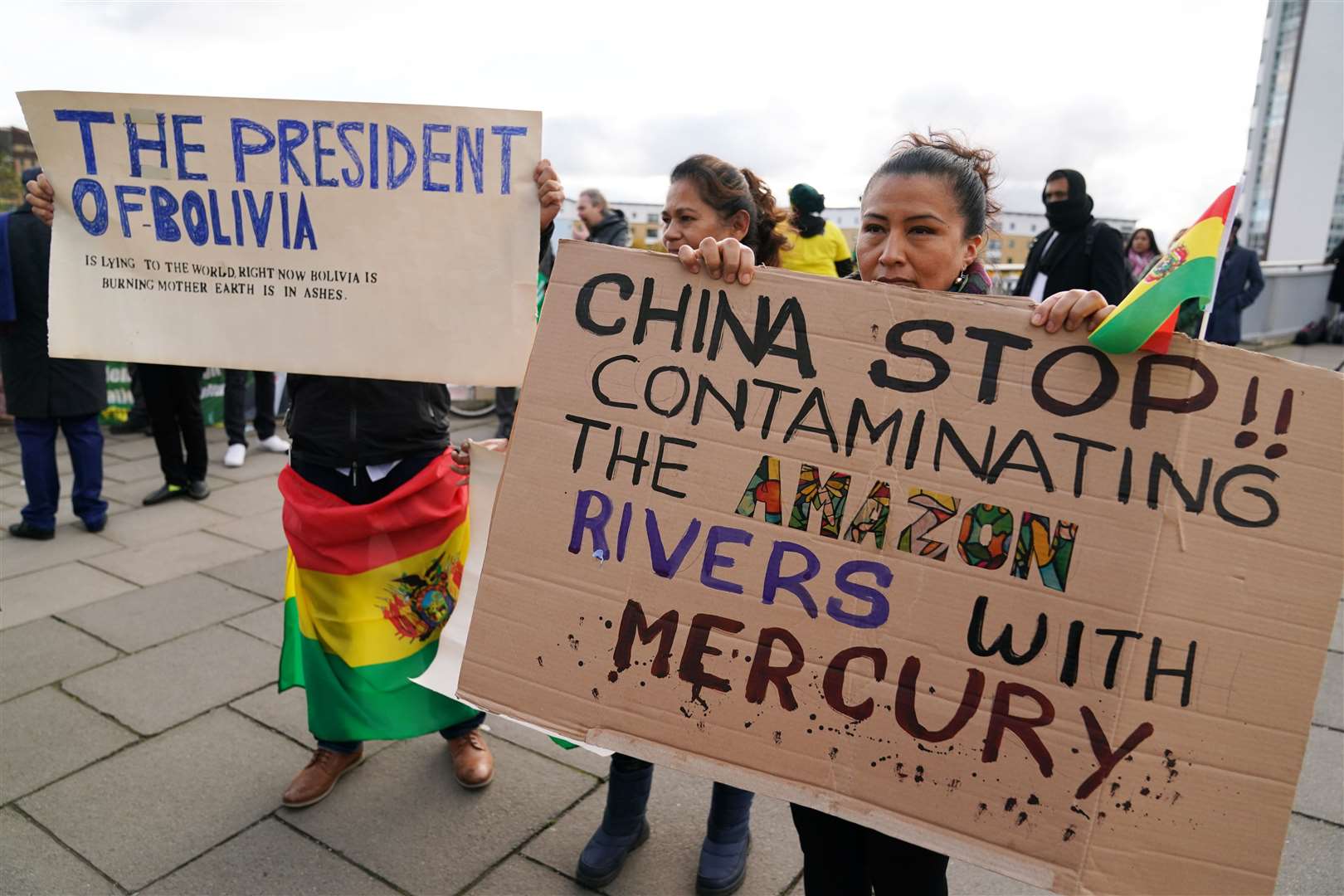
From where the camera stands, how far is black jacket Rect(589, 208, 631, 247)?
216 inches

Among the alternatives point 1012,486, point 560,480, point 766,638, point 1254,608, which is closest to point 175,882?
point 560,480

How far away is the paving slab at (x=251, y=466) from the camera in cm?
609

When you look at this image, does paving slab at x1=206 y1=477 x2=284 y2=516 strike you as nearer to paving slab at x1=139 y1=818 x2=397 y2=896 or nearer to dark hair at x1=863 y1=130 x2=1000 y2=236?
paving slab at x1=139 y1=818 x2=397 y2=896

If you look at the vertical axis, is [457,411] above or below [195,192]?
below

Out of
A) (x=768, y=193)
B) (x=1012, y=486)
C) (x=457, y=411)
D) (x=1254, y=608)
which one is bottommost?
(x=457, y=411)

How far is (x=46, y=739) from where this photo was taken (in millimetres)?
2777

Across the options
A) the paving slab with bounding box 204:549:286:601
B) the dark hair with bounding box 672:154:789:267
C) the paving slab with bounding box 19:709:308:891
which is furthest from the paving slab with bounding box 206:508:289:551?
the dark hair with bounding box 672:154:789:267

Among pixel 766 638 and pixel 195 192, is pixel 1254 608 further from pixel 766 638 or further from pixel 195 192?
pixel 195 192

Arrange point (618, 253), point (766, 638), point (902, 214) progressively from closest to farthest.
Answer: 1. point (766, 638)
2. point (618, 253)
3. point (902, 214)

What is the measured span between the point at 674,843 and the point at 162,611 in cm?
262

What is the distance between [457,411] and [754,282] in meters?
7.00

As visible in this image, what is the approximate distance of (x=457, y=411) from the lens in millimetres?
8117

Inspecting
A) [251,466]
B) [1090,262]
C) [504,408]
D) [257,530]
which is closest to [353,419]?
[257,530]

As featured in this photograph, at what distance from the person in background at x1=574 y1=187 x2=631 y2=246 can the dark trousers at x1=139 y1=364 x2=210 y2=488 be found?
2.56 m
